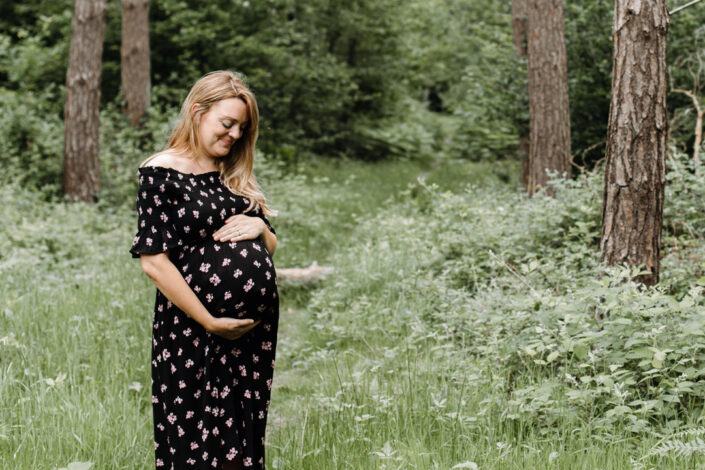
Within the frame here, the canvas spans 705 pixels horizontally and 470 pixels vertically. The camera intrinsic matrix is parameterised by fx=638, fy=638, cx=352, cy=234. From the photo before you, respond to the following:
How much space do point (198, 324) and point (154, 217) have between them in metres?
0.52

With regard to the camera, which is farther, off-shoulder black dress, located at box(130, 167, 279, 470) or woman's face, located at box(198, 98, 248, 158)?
woman's face, located at box(198, 98, 248, 158)

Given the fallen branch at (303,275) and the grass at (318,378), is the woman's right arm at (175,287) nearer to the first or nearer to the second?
the grass at (318,378)

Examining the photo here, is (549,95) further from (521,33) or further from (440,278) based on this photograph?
(440,278)

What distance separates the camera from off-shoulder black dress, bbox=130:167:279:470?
284 cm

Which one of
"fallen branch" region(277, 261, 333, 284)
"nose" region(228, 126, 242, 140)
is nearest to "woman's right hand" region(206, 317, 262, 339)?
"nose" region(228, 126, 242, 140)

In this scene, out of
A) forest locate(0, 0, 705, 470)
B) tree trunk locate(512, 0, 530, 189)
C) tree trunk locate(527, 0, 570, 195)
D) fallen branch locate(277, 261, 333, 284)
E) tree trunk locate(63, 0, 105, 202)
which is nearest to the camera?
forest locate(0, 0, 705, 470)

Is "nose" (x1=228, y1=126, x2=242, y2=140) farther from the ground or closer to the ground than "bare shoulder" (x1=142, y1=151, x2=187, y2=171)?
farther from the ground

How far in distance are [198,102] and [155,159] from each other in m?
0.34

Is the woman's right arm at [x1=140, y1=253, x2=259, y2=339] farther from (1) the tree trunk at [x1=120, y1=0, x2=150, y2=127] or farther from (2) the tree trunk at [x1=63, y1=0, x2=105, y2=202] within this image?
(1) the tree trunk at [x1=120, y1=0, x2=150, y2=127]

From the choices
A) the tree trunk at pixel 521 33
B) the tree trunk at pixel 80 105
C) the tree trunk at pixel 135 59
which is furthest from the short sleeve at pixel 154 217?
the tree trunk at pixel 135 59

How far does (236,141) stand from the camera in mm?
3191

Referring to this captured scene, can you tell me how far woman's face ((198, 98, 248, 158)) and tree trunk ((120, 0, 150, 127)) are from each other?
1078 cm

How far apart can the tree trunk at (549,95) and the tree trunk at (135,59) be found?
26.4 ft

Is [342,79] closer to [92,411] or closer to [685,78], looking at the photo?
[685,78]
